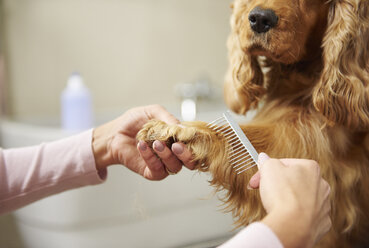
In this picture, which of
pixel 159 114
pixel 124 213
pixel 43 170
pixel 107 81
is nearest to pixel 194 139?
pixel 159 114

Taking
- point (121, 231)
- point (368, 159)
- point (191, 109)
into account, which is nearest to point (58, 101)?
point (191, 109)

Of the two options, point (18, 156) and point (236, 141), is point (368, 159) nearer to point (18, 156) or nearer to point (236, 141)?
point (236, 141)

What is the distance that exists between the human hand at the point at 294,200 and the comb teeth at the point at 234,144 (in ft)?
0.55

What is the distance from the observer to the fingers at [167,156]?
695mm

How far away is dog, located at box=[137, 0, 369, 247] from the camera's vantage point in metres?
0.72

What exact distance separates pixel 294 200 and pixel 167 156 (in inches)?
11.2

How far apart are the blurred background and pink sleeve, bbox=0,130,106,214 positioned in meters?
0.20

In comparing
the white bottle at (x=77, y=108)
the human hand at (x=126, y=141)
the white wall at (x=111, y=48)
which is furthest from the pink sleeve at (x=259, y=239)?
the white wall at (x=111, y=48)

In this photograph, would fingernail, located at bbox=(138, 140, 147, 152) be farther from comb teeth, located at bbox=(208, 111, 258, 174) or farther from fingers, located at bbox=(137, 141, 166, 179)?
comb teeth, located at bbox=(208, 111, 258, 174)

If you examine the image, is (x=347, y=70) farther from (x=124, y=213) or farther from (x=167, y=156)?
(x=124, y=213)

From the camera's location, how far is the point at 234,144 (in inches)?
29.2

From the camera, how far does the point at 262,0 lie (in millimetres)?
755

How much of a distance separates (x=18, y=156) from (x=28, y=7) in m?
1.44

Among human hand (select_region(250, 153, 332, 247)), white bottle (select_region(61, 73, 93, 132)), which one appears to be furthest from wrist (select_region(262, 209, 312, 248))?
white bottle (select_region(61, 73, 93, 132))
